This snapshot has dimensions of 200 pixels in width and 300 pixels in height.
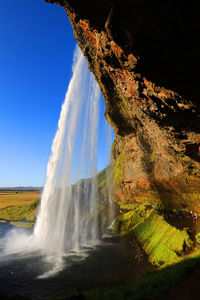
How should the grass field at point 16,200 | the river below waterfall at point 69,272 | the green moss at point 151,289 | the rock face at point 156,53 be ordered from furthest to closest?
the grass field at point 16,200, the river below waterfall at point 69,272, the green moss at point 151,289, the rock face at point 156,53

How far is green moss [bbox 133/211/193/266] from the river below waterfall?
1.96 metres

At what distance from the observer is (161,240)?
16.7m

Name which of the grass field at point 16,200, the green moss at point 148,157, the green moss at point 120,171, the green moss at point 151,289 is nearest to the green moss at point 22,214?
the grass field at point 16,200

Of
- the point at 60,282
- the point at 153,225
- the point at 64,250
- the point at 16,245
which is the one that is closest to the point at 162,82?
the point at 60,282

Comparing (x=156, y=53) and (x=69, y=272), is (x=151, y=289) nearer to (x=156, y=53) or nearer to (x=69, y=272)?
(x=69, y=272)

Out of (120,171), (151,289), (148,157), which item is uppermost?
(148,157)

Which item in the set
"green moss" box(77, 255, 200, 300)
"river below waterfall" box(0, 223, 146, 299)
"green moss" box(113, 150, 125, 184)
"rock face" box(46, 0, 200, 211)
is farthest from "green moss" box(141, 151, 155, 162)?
"green moss" box(77, 255, 200, 300)

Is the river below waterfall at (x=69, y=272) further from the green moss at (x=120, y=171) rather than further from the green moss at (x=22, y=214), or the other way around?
the green moss at (x=22, y=214)

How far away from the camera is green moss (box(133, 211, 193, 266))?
44.4 feet

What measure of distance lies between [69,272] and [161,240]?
980 centimetres

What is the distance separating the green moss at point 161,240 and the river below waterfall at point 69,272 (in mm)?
1956

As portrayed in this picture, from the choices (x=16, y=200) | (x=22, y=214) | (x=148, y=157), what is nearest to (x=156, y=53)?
(x=148, y=157)

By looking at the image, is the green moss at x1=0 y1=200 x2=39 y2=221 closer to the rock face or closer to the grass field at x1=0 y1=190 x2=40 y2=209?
the grass field at x1=0 y1=190 x2=40 y2=209

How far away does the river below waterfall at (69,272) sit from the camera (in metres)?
11.3
